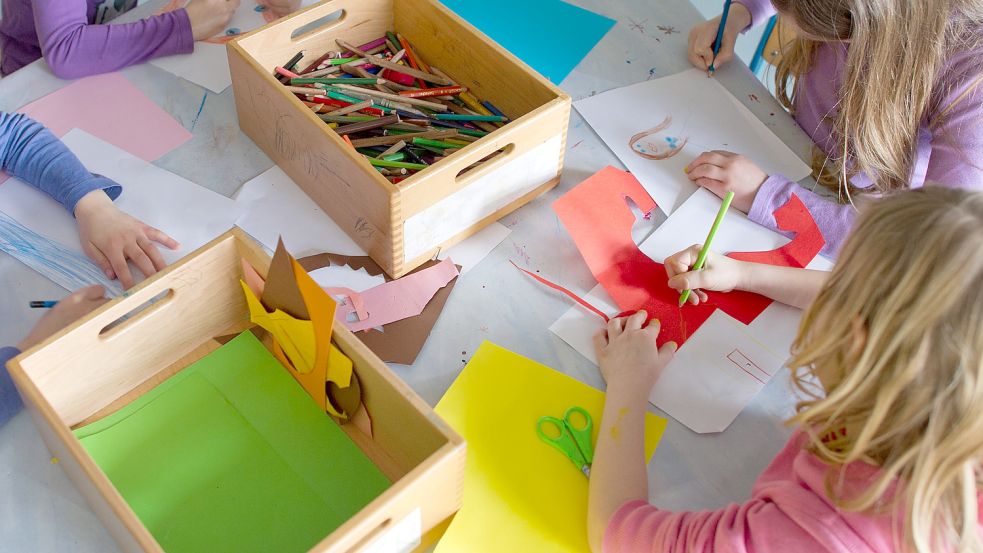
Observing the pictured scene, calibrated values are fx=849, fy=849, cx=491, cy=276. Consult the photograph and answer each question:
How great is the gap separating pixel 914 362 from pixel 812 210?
48cm

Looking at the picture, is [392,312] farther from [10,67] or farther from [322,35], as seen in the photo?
[10,67]

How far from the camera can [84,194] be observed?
101 centimetres

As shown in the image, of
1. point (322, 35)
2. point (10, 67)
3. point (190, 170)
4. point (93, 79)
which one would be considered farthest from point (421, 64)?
point (10, 67)

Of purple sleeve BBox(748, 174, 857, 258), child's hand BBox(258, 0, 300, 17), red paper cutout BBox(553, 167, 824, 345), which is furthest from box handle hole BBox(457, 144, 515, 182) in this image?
child's hand BBox(258, 0, 300, 17)

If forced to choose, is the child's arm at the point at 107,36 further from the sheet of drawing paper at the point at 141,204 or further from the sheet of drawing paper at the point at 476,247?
the sheet of drawing paper at the point at 476,247

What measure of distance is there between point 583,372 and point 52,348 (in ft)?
→ 1.72

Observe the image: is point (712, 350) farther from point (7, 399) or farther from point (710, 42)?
point (7, 399)

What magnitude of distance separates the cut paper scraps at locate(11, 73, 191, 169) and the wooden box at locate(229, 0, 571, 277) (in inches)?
4.3

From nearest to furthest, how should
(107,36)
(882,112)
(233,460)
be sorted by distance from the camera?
(233,460), (882,112), (107,36)

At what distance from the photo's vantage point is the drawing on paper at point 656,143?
1.16 meters

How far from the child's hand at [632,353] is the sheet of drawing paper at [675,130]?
215mm

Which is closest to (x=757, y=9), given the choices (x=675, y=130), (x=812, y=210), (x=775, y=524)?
(x=675, y=130)

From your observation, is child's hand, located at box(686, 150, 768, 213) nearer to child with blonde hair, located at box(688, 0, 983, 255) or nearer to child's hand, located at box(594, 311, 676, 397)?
child with blonde hair, located at box(688, 0, 983, 255)

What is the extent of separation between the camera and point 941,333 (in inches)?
25.1
